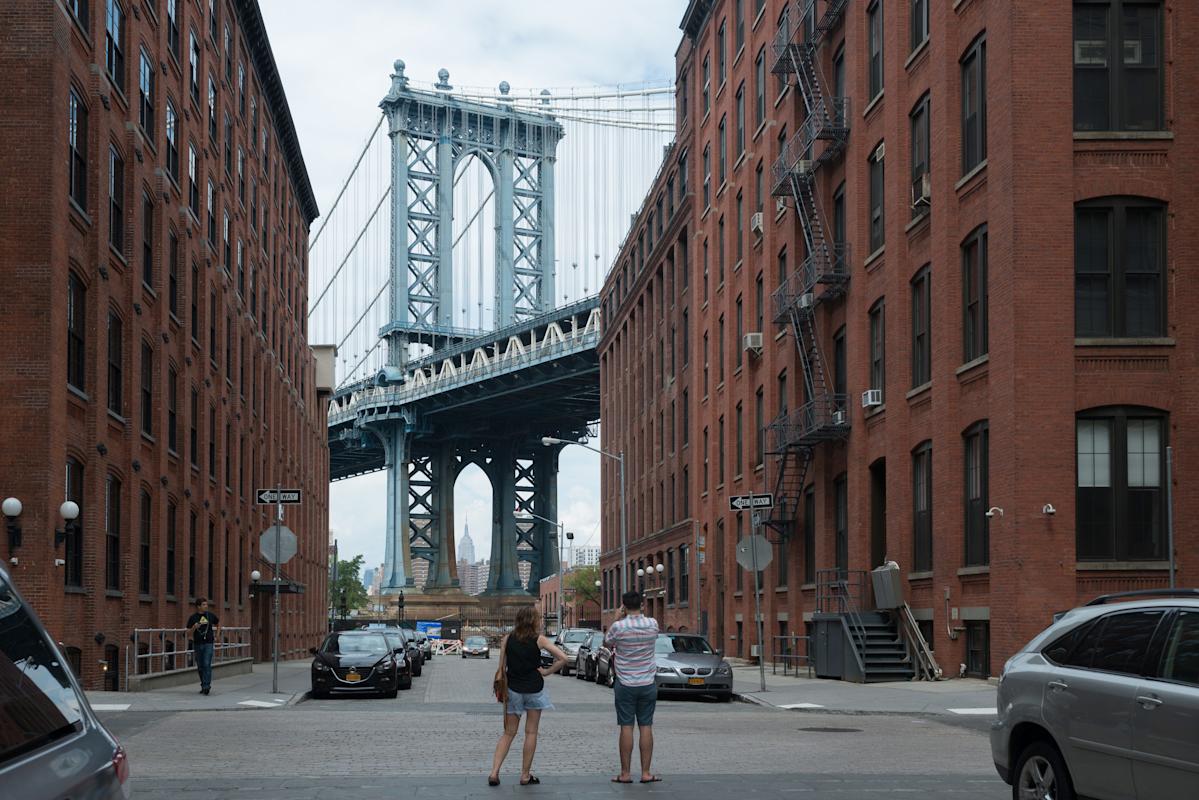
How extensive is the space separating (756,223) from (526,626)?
1320 inches

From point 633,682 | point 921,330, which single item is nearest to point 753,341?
point 921,330

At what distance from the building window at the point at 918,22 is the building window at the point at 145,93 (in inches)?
655

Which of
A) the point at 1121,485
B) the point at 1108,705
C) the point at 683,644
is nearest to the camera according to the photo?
the point at 1108,705

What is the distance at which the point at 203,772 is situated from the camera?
14117mm

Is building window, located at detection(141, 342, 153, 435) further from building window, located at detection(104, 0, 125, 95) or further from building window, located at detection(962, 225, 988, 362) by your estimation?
building window, located at detection(962, 225, 988, 362)

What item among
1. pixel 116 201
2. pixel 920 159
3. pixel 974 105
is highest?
pixel 974 105

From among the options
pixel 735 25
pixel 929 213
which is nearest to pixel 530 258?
pixel 735 25

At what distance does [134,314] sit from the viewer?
1257 inches

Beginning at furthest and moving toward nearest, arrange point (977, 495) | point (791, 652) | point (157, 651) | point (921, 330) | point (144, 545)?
point (791, 652) < point (157, 651) < point (144, 545) < point (921, 330) < point (977, 495)

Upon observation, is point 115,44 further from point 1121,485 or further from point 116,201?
point 1121,485

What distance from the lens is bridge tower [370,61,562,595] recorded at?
363ft

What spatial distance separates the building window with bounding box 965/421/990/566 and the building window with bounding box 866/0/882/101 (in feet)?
32.3

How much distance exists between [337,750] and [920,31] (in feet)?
71.5

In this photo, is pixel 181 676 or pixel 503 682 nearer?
pixel 503 682
